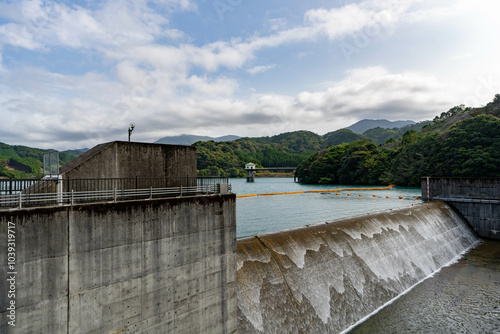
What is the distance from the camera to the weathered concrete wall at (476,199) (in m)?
31.9

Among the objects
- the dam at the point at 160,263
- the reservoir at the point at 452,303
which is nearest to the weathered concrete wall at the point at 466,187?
the reservoir at the point at 452,303

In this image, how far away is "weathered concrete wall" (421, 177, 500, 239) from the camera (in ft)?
105

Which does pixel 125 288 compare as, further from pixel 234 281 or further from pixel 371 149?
pixel 371 149

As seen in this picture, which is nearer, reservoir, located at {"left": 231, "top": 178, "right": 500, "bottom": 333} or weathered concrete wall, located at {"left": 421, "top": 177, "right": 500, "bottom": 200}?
reservoir, located at {"left": 231, "top": 178, "right": 500, "bottom": 333}

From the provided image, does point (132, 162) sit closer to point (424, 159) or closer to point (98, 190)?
point (98, 190)

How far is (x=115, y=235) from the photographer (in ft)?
25.8

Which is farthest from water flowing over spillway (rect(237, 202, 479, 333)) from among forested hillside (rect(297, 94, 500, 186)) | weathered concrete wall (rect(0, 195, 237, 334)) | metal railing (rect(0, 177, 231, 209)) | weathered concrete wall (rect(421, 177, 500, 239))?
forested hillside (rect(297, 94, 500, 186))

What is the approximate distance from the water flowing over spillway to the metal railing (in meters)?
4.46

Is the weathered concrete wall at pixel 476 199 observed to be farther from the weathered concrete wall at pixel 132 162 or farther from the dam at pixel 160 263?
the weathered concrete wall at pixel 132 162

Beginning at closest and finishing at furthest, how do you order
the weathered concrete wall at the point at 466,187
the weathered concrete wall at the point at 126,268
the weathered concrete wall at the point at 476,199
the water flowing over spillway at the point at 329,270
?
the weathered concrete wall at the point at 126,268 → the water flowing over spillway at the point at 329,270 → the weathered concrete wall at the point at 476,199 → the weathered concrete wall at the point at 466,187

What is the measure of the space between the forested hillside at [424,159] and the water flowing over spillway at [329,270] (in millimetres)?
56497

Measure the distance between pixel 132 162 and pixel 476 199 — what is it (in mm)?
39340

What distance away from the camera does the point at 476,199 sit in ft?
109

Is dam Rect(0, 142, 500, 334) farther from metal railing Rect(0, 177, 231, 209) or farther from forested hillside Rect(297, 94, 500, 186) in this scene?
Result: forested hillside Rect(297, 94, 500, 186)
